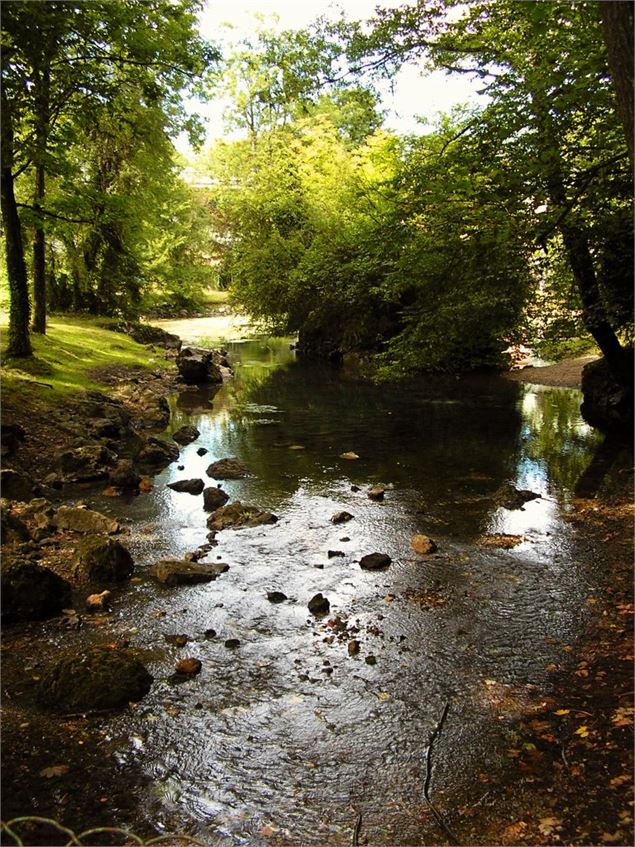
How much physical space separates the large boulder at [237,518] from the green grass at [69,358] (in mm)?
7747

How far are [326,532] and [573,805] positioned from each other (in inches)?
240

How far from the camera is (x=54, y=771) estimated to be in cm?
454

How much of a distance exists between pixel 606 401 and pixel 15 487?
14.3 meters

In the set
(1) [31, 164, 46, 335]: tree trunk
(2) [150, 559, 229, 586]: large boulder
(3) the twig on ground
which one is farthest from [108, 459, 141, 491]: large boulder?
(1) [31, 164, 46, 335]: tree trunk

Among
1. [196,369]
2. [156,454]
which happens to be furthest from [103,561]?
[196,369]

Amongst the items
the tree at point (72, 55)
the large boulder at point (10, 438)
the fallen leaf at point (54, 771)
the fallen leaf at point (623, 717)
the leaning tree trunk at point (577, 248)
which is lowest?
the fallen leaf at point (54, 771)

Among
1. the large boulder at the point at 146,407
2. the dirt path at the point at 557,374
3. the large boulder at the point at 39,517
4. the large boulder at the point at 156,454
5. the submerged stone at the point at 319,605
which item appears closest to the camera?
the submerged stone at the point at 319,605

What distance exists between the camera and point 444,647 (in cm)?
640

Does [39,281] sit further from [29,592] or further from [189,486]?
[29,592]

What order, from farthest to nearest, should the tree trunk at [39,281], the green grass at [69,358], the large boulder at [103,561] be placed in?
the tree trunk at [39,281]
the green grass at [69,358]
the large boulder at [103,561]

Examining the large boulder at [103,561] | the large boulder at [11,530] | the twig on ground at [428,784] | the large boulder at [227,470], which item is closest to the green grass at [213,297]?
the large boulder at [227,470]

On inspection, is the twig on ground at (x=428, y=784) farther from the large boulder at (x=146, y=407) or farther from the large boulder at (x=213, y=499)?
the large boulder at (x=146, y=407)

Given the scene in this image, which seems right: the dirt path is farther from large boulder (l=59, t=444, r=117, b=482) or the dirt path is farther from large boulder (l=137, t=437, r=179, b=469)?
large boulder (l=59, t=444, r=117, b=482)

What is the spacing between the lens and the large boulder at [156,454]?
46.3 ft
